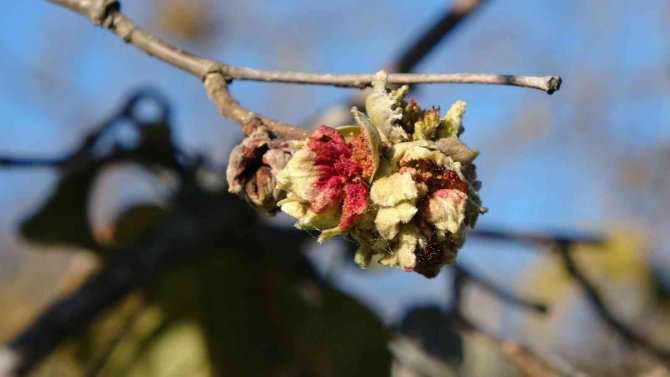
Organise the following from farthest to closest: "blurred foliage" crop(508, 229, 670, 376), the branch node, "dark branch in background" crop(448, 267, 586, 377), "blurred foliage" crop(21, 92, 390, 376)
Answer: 1. "blurred foliage" crop(508, 229, 670, 376)
2. "blurred foliage" crop(21, 92, 390, 376)
3. "dark branch in background" crop(448, 267, 586, 377)
4. the branch node

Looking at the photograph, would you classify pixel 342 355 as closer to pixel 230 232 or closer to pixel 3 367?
pixel 230 232

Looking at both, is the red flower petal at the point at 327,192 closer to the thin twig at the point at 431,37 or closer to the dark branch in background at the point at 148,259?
the dark branch in background at the point at 148,259

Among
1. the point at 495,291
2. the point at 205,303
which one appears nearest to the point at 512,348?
the point at 495,291

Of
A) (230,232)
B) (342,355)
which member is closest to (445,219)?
(342,355)

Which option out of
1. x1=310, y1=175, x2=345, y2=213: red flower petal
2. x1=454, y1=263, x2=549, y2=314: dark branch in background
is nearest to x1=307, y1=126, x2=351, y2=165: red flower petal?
x1=310, y1=175, x2=345, y2=213: red flower petal

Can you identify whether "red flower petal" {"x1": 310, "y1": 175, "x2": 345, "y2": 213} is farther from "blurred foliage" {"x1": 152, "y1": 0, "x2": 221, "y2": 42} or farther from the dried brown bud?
"blurred foliage" {"x1": 152, "y1": 0, "x2": 221, "y2": 42}

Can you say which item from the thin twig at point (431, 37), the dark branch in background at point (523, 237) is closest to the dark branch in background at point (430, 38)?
the thin twig at point (431, 37)
